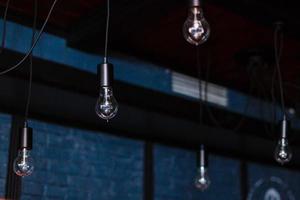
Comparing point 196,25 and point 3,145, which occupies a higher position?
point 196,25

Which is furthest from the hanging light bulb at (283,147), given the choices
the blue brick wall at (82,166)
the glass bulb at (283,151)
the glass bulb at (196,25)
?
the glass bulb at (196,25)

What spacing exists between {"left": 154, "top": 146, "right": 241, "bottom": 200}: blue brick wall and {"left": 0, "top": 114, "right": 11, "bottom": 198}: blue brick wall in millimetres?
1429

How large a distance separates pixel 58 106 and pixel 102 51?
24.2 inches

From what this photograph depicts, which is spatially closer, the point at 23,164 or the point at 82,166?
the point at 23,164

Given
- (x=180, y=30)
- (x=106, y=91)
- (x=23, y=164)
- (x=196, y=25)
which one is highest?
(x=180, y=30)

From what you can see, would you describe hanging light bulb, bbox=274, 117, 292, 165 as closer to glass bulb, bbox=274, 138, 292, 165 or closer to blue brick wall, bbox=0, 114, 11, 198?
glass bulb, bbox=274, 138, 292, 165

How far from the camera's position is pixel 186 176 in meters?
5.02

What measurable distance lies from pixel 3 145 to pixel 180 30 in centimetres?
161

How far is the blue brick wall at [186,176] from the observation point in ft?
15.7

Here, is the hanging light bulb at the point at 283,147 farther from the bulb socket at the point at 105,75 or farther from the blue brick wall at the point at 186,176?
the bulb socket at the point at 105,75

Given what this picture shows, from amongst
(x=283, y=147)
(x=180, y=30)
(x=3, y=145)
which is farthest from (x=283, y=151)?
(x=3, y=145)

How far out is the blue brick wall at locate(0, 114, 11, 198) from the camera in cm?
364

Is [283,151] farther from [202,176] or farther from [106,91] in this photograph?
[106,91]

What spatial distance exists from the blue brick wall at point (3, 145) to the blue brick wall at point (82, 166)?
0.55 feet
